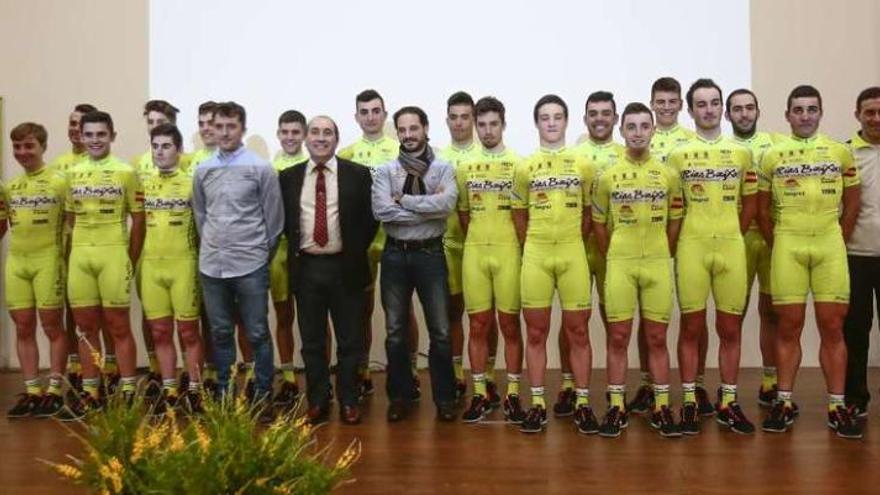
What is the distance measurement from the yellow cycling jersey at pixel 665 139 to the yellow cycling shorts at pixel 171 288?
2.64 metres

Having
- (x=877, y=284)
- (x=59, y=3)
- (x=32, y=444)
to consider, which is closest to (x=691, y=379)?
(x=877, y=284)

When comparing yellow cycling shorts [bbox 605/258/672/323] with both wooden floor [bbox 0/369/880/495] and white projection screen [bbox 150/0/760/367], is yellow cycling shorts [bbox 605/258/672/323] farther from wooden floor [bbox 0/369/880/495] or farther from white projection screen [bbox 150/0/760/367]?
white projection screen [bbox 150/0/760/367]

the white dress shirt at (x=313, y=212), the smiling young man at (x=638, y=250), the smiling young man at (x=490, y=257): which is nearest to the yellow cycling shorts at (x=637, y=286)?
the smiling young man at (x=638, y=250)

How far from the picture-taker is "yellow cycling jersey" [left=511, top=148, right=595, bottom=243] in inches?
169

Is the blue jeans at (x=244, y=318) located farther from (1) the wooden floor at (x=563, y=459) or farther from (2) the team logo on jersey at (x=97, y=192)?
(2) the team logo on jersey at (x=97, y=192)

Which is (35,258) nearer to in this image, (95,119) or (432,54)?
(95,119)

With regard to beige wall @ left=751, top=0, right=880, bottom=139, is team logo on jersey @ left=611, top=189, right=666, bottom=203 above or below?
below

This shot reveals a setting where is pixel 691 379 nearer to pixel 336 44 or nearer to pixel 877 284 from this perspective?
pixel 877 284

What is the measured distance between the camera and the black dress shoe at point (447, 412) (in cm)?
455

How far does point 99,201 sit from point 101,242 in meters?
0.22

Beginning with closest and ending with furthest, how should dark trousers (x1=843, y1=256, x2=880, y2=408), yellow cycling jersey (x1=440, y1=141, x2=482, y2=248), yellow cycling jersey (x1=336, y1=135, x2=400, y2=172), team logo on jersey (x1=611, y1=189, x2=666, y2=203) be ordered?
team logo on jersey (x1=611, y1=189, x2=666, y2=203) → dark trousers (x1=843, y1=256, x2=880, y2=408) → yellow cycling jersey (x1=440, y1=141, x2=482, y2=248) → yellow cycling jersey (x1=336, y1=135, x2=400, y2=172)

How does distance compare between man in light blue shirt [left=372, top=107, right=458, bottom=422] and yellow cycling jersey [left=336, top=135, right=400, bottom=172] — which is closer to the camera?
man in light blue shirt [left=372, top=107, right=458, bottom=422]

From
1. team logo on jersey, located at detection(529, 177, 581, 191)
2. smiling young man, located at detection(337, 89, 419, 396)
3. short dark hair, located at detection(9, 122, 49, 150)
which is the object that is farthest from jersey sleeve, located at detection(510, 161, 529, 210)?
short dark hair, located at detection(9, 122, 49, 150)

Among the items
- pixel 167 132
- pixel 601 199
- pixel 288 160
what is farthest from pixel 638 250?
pixel 167 132
